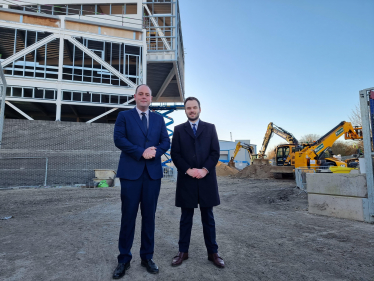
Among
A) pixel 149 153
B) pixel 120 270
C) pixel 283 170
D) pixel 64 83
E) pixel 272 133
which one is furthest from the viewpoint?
pixel 272 133

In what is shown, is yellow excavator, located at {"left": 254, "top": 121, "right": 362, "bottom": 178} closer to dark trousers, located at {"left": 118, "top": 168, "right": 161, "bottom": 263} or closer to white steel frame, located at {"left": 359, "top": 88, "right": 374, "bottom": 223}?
white steel frame, located at {"left": 359, "top": 88, "right": 374, "bottom": 223}

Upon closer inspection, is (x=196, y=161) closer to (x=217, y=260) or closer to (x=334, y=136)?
(x=217, y=260)

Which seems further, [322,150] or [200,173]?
[322,150]

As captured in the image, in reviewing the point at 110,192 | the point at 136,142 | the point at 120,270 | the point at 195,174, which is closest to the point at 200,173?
the point at 195,174

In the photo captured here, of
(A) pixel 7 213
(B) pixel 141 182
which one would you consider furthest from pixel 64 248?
(A) pixel 7 213

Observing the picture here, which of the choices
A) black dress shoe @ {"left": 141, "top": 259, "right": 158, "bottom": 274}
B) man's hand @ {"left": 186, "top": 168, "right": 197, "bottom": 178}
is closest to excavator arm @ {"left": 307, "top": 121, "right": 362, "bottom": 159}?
man's hand @ {"left": 186, "top": 168, "right": 197, "bottom": 178}

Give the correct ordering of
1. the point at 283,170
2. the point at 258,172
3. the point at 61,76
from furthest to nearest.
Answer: the point at 258,172 < the point at 283,170 < the point at 61,76

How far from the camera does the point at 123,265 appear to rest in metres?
2.77

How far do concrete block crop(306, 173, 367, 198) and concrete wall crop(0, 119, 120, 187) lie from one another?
11.0 metres

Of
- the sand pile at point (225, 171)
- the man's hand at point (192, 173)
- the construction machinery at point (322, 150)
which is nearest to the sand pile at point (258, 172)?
the sand pile at point (225, 171)

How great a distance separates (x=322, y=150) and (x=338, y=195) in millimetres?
A: 12429

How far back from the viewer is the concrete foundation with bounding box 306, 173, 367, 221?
532 cm

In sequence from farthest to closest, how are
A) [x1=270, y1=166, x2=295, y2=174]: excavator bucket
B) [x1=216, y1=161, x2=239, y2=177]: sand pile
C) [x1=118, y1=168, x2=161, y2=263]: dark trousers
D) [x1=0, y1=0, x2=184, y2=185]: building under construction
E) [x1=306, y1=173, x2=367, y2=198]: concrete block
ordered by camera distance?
[x1=216, y1=161, x2=239, y2=177]: sand pile → [x1=270, y1=166, x2=295, y2=174]: excavator bucket → [x1=0, y1=0, x2=184, y2=185]: building under construction → [x1=306, y1=173, x2=367, y2=198]: concrete block → [x1=118, y1=168, x2=161, y2=263]: dark trousers

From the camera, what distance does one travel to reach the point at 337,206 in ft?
18.6
